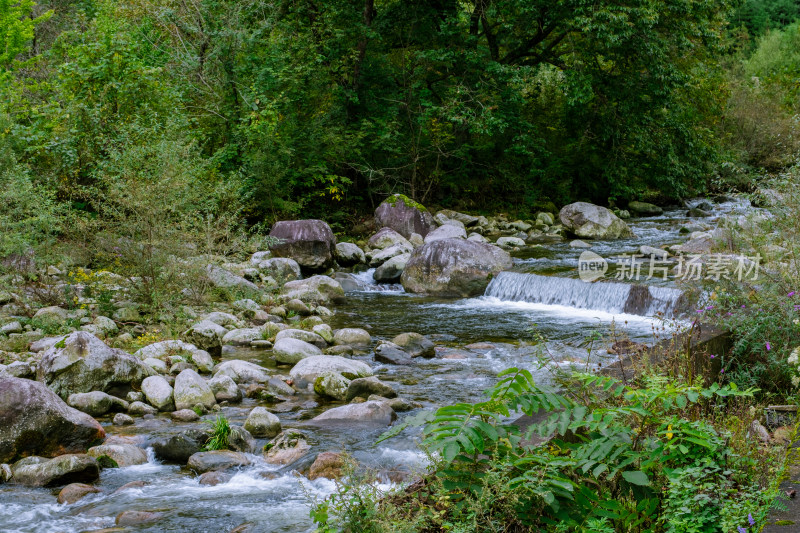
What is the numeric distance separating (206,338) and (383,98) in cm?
1118

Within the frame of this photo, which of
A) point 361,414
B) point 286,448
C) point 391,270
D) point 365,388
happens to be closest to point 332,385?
point 365,388

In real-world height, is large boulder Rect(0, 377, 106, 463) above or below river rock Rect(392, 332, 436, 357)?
above

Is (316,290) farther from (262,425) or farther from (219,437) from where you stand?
(219,437)

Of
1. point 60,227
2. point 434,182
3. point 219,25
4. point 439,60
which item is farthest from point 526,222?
point 60,227

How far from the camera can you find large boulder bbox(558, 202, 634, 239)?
1593cm

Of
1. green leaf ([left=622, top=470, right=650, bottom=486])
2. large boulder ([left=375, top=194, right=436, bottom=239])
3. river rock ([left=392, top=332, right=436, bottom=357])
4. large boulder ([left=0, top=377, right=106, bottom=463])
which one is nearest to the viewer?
green leaf ([left=622, top=470, right=650, bottom=486])

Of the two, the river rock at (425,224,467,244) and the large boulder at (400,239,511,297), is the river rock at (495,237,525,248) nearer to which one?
the river rock at (425,224,467,244)

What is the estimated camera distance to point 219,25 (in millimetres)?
15492

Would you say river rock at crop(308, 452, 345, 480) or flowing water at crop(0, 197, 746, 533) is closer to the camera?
flowing water at crop(0, 197, 746, 533)

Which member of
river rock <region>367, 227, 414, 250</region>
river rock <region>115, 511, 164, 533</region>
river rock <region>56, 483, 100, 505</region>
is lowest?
river rock <region>56, 483, 100, 505</region>

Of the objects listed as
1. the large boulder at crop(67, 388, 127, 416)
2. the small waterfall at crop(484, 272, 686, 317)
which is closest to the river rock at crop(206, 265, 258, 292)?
the large boulder at crop(67, 388, 127, 416)

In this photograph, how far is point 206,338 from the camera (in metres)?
8.25

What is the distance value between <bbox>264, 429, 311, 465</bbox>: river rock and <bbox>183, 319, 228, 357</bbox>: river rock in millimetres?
3231

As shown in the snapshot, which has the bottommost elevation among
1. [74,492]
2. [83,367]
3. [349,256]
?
[349,256]
